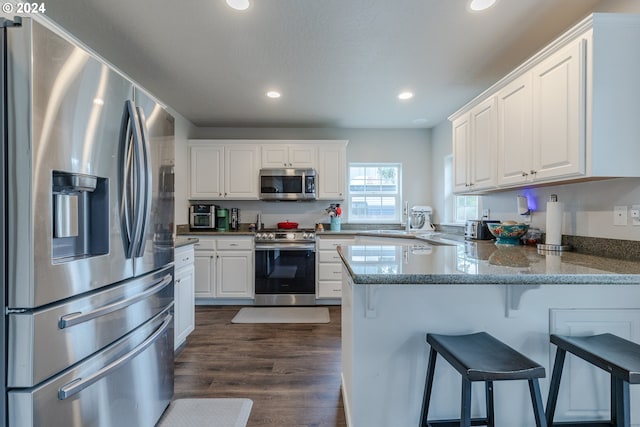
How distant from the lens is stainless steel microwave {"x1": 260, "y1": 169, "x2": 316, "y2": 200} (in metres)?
4.21

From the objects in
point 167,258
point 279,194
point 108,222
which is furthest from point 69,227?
point 279,194

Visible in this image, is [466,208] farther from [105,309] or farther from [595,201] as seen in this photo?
[105,309]

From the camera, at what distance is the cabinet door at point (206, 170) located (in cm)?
428

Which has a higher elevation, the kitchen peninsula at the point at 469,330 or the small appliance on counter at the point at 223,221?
the small appliance on counter at the point at 223,221

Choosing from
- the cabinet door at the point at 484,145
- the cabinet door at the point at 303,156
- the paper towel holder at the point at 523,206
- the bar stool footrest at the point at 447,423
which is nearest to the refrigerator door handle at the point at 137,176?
the bar stool footrest at the point at 447,423

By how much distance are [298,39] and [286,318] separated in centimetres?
271

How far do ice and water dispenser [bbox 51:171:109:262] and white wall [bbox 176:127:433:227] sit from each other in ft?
11.0

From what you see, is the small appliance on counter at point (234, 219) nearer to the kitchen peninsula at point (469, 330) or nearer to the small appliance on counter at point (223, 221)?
the small appliance on counter at point (223, 221)

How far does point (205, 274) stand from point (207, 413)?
2.24m

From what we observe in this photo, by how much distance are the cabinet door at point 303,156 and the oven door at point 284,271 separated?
1.11 metres

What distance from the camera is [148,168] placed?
144 centimetres

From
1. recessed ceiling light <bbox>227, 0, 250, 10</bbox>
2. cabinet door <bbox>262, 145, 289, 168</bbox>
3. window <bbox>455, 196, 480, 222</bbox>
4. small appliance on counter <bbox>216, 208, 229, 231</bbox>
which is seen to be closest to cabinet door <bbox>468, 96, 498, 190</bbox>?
window <bbox>455, 196, 480, 222</bbox>

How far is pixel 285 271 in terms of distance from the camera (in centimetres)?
393

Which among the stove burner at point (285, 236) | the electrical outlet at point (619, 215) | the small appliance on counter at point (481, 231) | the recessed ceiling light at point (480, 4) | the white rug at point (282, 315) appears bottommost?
the white rug at point (282, 315)
